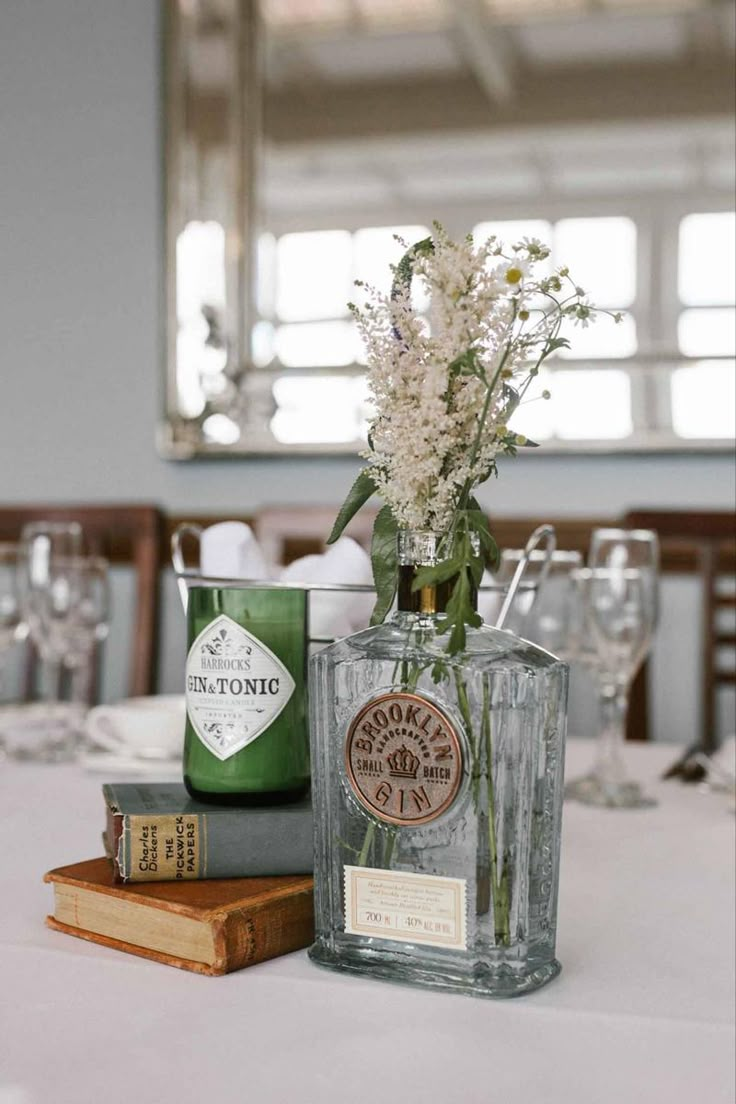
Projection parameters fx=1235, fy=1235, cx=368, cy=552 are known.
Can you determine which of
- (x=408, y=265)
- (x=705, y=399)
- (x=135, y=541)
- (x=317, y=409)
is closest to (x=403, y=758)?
(x=408, y=265)

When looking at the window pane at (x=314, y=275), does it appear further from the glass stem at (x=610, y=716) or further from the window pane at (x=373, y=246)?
the glass stem at (x=610, y=716)

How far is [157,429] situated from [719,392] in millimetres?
1110

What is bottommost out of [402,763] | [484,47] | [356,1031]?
[356,1031]

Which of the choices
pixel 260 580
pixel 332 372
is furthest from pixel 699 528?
pixel 260 580

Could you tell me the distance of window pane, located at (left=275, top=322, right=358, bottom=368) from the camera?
7.77 ft

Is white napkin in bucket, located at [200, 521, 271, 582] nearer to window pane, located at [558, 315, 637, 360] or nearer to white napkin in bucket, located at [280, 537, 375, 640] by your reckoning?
white napkin in bucket, located at [280, 537, 375, 640]

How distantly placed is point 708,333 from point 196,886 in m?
1.77

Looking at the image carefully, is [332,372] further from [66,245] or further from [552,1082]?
[552,1082]

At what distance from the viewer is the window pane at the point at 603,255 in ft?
7.15

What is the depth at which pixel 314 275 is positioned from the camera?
2389 millimetres

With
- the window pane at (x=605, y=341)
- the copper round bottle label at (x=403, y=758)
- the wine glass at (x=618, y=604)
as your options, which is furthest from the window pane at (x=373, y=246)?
the copper round bottle label at (x=403, y=758)

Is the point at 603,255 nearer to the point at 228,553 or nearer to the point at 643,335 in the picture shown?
the point at 643,335

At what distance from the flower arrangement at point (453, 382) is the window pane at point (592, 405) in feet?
5.51

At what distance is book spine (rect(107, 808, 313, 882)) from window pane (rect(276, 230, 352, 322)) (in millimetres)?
1866
